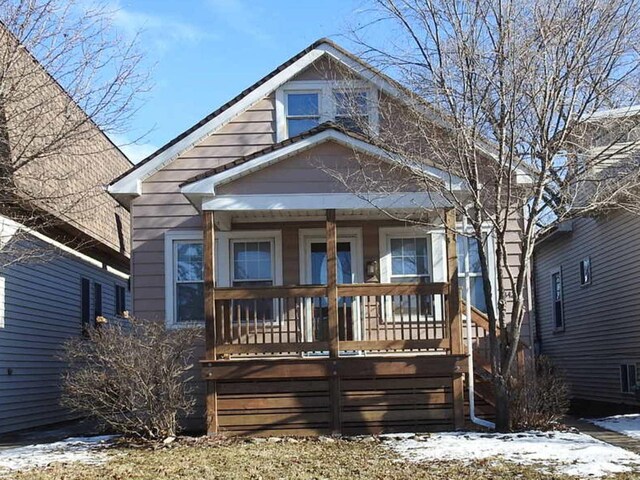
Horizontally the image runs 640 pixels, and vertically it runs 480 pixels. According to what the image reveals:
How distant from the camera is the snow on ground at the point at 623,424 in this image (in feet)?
37.3

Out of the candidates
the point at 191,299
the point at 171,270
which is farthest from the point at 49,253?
the point at 191,299

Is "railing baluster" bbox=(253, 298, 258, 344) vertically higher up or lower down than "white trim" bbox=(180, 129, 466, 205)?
lower down

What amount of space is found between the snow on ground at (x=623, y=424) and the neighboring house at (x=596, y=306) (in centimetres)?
199

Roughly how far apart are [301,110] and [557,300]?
977 centimetres

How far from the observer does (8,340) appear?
1404 cm

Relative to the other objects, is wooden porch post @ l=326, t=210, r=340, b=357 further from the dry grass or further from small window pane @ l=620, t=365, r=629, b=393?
small window pane @ l=620, t=365, r=629, b=393

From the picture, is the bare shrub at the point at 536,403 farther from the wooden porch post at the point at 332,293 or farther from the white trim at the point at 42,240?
the white trim at the point at 42,240

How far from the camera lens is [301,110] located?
14070mm

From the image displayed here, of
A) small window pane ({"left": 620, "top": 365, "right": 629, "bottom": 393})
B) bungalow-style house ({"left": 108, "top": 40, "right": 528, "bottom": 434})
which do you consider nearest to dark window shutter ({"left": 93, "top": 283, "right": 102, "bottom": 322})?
bungalow-style house ({"left": 108, "top": 40, "right": 528, "bottom": 434})

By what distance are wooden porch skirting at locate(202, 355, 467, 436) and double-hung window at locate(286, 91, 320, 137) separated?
4415 millimetres

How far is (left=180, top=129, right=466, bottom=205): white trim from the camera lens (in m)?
11.3

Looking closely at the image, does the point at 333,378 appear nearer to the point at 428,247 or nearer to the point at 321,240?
the point at 321,240

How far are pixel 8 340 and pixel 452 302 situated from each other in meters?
7.79

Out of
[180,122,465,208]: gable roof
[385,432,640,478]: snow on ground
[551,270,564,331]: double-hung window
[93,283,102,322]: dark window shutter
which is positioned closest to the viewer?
[385,432,640,478]: snow on ground
